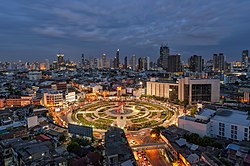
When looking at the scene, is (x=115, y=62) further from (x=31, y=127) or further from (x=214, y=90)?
(x=31, y=127)

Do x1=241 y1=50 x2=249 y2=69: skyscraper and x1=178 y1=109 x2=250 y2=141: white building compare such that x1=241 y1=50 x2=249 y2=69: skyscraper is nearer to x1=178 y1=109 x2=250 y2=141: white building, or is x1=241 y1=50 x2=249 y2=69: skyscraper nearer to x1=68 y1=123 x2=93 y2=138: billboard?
x1=178 y1=109 x2=250 y2=141: white building

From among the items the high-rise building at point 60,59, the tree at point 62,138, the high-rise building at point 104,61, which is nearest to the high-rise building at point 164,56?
the high-rise building at point 104,61

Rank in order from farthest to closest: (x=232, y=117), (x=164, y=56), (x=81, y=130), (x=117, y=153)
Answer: (x=164, y=56), (x=232, y=117), (x=81, y=130), (x=117, y=153)

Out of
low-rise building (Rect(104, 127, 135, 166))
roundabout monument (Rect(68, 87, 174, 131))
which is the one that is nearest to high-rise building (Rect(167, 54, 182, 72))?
roundabout monument (Rect(68, 87, 174, 131))

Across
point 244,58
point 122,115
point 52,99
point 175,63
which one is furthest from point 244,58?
A: point 52,99

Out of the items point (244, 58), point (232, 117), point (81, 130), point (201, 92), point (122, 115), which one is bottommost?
point (122, 115)

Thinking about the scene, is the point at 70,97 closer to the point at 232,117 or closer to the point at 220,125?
the point at 220,125

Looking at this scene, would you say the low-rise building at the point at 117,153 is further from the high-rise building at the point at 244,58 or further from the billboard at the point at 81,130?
the high-rise building at the point at 244,58
